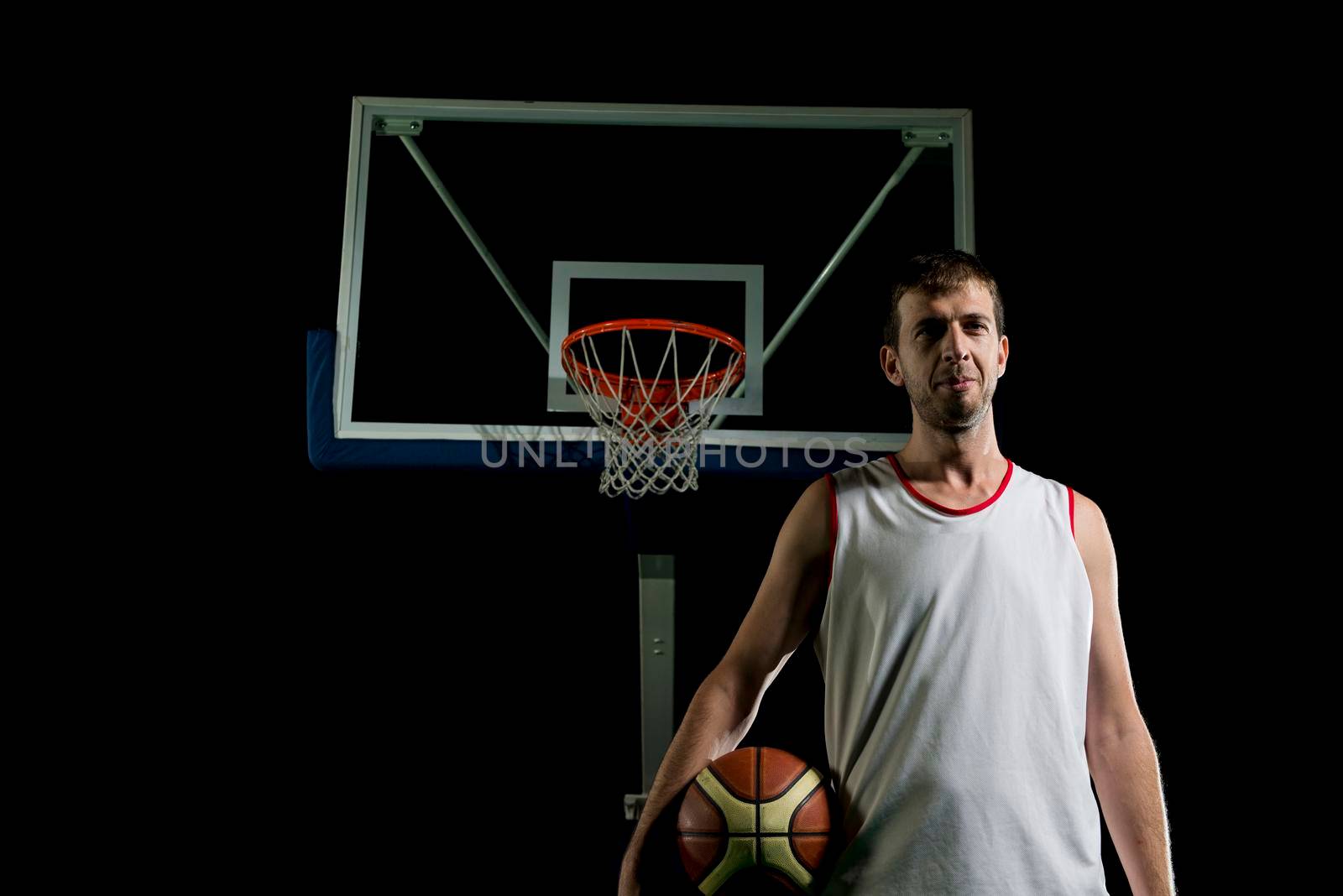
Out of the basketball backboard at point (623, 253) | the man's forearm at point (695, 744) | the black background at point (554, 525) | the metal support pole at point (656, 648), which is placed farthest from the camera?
the black background at point (554, 525)

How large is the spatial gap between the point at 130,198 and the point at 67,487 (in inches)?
Result: 43.5

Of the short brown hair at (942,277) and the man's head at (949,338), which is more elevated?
the short brown hair at (942,277)

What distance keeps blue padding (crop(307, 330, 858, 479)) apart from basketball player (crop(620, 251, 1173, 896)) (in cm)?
77

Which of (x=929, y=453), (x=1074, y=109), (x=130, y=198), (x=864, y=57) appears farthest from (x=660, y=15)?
(x=929, y=453)

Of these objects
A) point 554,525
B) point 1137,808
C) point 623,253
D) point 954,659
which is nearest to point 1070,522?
point 954,659

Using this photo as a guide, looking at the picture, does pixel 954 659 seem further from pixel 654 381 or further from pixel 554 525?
pixel 554 525

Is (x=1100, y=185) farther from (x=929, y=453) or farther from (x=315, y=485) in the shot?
(x=315, y=485)

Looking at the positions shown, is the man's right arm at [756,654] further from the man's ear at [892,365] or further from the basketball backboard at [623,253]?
the basketball backboard at [623,253]

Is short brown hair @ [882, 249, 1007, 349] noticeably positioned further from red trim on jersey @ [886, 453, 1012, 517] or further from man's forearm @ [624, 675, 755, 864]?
man's forearm @ [624, 675, 755, 864]

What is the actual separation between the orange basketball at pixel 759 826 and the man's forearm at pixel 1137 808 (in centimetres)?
42

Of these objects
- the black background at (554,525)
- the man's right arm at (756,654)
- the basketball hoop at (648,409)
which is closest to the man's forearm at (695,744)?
the man's right arm at (756,654)

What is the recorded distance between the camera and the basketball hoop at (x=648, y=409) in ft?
7.55

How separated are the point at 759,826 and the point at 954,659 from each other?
1.22 feet

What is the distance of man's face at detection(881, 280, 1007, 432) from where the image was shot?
1490 mm
